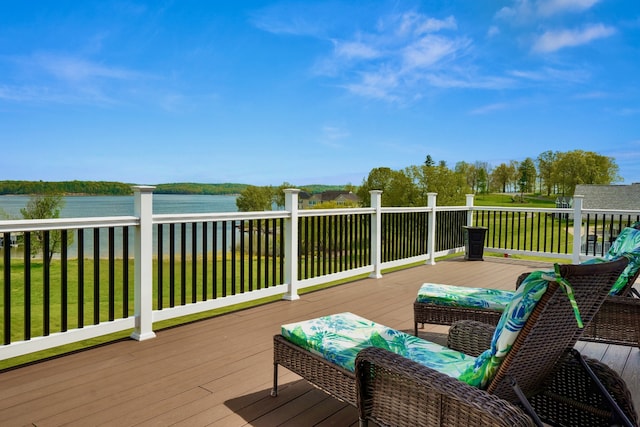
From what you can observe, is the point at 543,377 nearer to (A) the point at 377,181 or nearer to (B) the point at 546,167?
(A) the point at 377,181

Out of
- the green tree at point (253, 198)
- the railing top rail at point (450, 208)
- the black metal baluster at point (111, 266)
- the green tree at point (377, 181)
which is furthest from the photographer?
the green tree at point (377, 181)

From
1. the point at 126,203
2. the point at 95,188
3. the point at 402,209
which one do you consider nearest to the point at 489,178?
the point at 95,188

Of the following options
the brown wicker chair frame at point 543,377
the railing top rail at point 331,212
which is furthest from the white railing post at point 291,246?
the brown wicker chair frame at point 543,377

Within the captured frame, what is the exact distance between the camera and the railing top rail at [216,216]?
11.6ft

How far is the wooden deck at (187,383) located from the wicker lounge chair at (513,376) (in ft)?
1.53

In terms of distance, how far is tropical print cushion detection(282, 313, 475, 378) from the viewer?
6.10ft

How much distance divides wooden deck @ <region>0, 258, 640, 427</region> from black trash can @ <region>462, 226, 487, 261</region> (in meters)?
4.16

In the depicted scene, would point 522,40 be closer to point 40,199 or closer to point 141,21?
point 141,21

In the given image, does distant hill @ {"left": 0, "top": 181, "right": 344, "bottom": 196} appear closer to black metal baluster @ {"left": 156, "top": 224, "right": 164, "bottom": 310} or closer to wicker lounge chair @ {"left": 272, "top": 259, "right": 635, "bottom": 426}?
black metal baluster @ {"left": 156, "top": 224, "right": 164, "bottom": 310}

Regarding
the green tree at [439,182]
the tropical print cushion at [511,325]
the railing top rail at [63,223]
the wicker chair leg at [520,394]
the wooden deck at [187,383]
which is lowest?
the wooden deck at [187,383]

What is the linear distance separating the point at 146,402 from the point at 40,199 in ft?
88.2

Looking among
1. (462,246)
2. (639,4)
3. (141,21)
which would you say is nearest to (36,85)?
(141,21)

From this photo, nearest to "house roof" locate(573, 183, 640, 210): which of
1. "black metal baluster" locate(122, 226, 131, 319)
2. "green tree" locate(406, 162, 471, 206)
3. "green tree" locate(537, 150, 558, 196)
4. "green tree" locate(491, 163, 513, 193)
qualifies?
"green tree" locate(406, 162, 471, 206)

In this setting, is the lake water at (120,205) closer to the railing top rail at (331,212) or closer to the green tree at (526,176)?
the railing top rail at (331,212)
